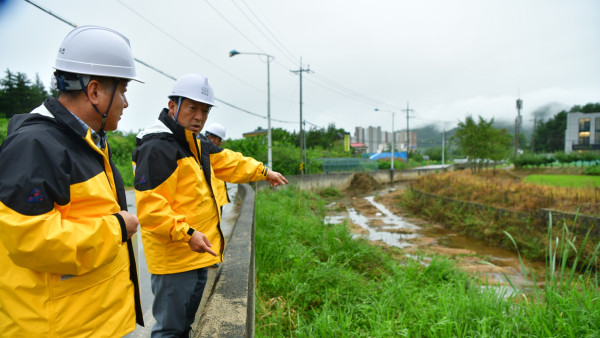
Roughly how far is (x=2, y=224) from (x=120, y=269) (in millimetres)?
529

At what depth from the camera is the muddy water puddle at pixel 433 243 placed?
7402 millimetres

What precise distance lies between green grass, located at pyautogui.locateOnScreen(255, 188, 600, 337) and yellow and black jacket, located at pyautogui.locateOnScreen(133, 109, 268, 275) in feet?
3.33

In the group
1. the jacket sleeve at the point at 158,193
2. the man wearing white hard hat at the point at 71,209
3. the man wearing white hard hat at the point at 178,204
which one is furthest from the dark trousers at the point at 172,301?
the man wearing white hard hat at the point at 71,209

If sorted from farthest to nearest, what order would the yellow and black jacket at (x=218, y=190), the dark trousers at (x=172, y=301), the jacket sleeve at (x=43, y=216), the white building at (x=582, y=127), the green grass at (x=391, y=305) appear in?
1. the white building at (x=582, y=127)
2. the green grass at (x=391, y=305)
3. the yellow and black jacket at (x=218, y=190)
4. the dark trousers at (x=172, y=301)
5. the jacket sleeve at (x=43, y=216)

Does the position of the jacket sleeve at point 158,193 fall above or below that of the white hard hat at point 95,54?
below

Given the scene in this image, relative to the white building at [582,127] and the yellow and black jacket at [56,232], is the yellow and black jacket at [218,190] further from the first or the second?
the white building at [582,127]

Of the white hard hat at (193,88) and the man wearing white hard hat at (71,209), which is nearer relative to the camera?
the man wearing white hard hat at (71,209)

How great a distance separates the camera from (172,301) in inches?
83.6

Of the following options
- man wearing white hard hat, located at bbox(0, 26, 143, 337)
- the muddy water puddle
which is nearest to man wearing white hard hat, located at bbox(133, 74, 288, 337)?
man wearing white hard hat, located at bbox(0, 26, 143, 337)

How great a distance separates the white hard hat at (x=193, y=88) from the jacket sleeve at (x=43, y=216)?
3.83 feet

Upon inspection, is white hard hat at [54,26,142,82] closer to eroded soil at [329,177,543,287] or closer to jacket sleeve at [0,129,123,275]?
jacket sleeve at [0,129,123,275]

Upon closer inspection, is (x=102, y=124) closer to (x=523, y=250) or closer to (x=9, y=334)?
(x=9, y=334)

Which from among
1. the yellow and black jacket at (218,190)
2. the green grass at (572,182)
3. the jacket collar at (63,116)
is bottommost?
the green grass at (572,182)

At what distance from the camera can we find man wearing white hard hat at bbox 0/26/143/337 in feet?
3.65
